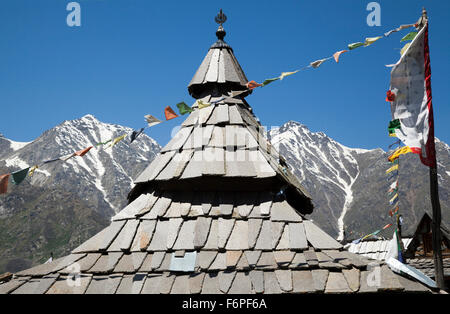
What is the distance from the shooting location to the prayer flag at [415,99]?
523cm

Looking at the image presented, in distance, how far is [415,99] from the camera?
5387 mm

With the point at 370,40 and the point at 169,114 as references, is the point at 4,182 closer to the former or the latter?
the point at 169,114

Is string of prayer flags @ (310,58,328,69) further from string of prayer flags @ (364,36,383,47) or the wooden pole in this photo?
the wooden pole

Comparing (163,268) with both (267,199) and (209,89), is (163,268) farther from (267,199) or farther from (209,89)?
(209,89)

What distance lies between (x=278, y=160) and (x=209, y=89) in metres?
2.11

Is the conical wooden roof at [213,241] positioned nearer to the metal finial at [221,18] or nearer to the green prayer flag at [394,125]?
the green prayer flag at [394,125]

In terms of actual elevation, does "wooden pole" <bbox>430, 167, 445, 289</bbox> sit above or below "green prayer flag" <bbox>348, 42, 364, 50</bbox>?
below

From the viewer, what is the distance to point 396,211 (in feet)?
35.9

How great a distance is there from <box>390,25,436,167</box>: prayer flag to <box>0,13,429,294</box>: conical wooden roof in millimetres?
1642

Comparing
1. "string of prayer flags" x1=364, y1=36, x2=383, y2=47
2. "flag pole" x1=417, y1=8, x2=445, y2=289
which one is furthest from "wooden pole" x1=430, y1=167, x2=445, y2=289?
"string of prayer flags" x1=364, y1=36, x2=383, y2=47

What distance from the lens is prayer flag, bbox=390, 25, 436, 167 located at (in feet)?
17.1

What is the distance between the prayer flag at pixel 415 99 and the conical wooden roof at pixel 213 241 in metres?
1.64

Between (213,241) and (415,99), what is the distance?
3.19 m
